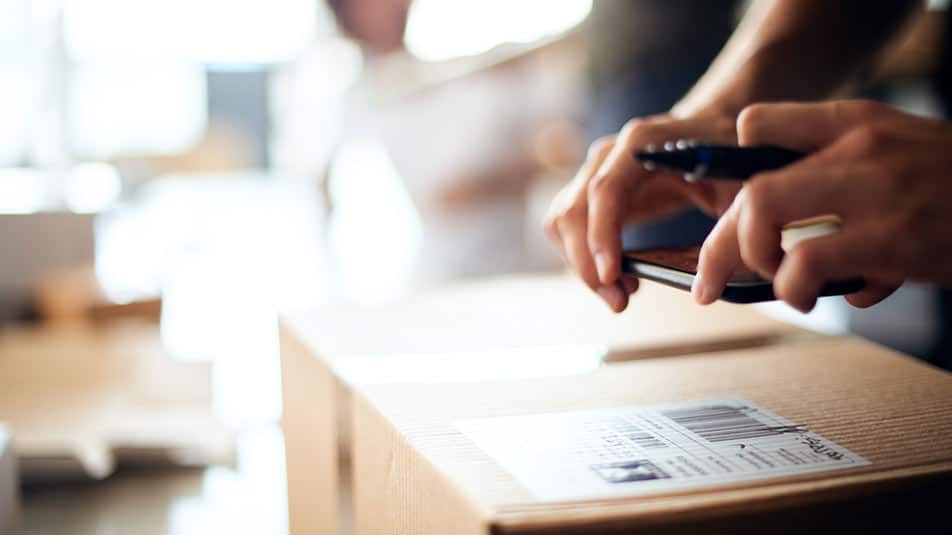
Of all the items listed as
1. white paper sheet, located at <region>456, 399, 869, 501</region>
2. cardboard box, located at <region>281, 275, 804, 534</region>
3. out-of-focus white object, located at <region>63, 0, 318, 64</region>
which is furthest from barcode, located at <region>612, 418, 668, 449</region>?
out-of-focus white object, located at <region>63, 0, 318, 64</region>

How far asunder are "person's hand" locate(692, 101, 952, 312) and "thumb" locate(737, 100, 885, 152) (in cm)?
2

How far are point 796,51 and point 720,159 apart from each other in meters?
0.37

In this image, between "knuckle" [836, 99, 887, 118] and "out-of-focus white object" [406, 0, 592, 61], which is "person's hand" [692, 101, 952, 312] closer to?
"knuckle" [836, 99, 887, 118]

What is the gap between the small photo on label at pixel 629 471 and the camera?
0.35 metres

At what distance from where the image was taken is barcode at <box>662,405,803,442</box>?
1.32 feet

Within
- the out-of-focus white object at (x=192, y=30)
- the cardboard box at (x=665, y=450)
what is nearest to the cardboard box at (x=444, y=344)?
the cardboard box at (x=665, y=450)

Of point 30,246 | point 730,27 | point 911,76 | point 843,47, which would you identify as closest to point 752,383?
point 843,47

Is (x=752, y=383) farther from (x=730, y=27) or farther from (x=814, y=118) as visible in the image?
(x=730, y=27)

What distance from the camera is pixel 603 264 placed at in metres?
0.51

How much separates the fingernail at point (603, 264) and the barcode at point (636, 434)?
109 millimetres

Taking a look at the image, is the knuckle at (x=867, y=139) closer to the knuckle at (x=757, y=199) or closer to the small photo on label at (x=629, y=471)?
the knuckle at (x=757, y=199)

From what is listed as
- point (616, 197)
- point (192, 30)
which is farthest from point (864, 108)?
point (192, 30)

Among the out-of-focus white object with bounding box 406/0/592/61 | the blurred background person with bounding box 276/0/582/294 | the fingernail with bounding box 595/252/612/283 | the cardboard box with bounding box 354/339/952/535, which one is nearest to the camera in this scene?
the cardboard box with bounding box 354/339/952/535

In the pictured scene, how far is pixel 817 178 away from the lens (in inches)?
14.4
